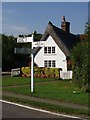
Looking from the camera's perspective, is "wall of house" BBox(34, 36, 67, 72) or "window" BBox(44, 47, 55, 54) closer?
"wall of house" BBox(34, 36, 67, 72)

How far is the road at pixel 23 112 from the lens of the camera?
12.2 meters

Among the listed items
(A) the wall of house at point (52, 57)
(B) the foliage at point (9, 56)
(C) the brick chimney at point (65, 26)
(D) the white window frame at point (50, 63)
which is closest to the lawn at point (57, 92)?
(A) the wall of house at point (52, 57)

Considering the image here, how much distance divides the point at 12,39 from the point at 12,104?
45993 millimetres

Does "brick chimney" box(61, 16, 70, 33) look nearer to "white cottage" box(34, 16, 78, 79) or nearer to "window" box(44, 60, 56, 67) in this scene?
"white cottage" box(34, 16, 78, 79)

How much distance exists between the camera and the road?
12247mm

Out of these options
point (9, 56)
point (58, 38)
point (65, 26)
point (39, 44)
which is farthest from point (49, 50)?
point (39, 44)

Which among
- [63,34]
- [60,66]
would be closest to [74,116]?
[60,66]

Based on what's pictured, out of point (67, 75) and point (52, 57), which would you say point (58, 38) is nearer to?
point (52, 57)

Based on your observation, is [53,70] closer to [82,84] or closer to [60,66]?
[60,66]

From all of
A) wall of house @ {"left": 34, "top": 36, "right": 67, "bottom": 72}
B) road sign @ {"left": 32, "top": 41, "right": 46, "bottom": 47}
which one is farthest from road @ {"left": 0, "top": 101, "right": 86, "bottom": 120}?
wall of house @ {"left": 34, "top": 36, "right": 67, "bottom": 72}

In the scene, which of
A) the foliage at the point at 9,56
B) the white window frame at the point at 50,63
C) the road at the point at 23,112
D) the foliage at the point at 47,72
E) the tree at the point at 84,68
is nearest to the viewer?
the road at the point at 23,112

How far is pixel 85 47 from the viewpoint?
24688mm

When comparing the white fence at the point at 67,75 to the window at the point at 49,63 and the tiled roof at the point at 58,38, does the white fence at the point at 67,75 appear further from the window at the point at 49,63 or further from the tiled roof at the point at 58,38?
the window at the point at 49,63

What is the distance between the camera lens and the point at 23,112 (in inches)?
520
